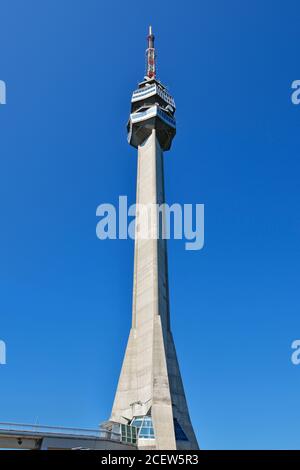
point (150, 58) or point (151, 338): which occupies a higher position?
point (150, 58)

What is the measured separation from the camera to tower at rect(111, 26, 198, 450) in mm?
39188

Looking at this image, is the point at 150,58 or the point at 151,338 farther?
the point at 150,58

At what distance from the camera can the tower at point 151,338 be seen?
1543 inches

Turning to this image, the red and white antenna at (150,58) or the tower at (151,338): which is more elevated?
the red and white antenna at (150,58)

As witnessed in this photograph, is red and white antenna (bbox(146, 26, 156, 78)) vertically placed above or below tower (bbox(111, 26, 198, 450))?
above

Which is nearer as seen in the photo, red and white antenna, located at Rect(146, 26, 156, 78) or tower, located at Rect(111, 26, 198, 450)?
tower, located at Rect(111, 26, 198, 450)

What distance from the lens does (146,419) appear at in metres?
39.2

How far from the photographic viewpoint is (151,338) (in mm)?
44000

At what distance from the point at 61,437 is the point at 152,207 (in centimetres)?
2947

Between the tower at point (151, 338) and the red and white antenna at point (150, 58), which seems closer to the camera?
the tower at point (151, 338)
